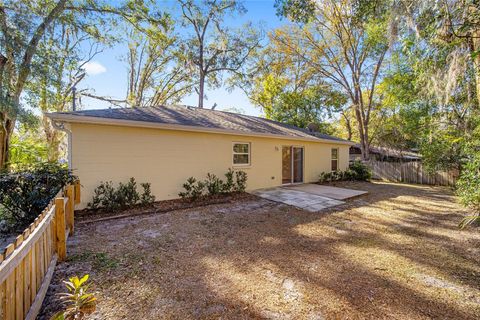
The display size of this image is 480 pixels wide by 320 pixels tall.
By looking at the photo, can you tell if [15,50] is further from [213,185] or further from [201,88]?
[201,88]

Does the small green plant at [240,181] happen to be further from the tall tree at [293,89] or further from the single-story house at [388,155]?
the single-story house at [388,155]

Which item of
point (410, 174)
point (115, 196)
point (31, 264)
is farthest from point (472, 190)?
point (410, 174)

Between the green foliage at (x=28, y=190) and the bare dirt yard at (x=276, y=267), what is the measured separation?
40.6 inches

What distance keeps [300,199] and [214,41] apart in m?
15.2

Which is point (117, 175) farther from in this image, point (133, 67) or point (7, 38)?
point (133, 67)

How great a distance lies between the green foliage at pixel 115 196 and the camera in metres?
6.16

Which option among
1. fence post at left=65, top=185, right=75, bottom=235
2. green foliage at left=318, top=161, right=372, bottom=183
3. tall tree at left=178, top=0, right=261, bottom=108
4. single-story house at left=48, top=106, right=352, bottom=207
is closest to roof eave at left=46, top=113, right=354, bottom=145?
single-story house at left=48, top=106, right=352, bottom=207

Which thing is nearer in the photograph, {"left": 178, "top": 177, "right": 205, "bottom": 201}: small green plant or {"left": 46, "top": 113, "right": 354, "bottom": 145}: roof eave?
{"left": 46, "top": 113, "right": 354, "bottom": 145}: roof eave

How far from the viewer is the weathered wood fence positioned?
1260cm

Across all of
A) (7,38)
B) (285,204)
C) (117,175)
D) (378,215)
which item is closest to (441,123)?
(378,215)

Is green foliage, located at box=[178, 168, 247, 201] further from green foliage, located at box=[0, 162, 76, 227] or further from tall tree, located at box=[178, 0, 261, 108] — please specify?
tall tree, located at box=[178, 0, 261, 108]

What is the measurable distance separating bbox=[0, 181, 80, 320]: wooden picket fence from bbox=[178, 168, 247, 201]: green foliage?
14.4 feet

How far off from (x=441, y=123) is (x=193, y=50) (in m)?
16.7

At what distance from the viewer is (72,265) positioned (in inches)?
127
